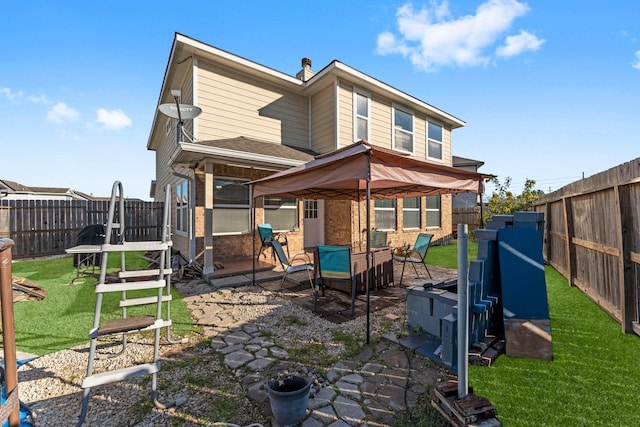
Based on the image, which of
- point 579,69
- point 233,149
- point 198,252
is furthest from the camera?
point 198,252

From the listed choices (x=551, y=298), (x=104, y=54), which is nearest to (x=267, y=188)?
(x=551, y=298)

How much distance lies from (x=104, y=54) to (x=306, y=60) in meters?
6.39

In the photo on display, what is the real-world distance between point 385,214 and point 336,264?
6829mm

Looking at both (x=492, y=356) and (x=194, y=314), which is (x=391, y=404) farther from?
(x=194, y=314)

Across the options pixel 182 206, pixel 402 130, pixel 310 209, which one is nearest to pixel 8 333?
pixel 182 206

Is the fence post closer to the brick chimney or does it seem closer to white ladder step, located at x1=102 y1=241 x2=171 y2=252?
white ladder step, located at x1=102 y1=241 x2=171 y2=252

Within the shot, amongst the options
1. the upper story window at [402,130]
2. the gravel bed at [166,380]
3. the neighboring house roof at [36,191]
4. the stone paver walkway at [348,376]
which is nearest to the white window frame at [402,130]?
the upper story window at [402,130]

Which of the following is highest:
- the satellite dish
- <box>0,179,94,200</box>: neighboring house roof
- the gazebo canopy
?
<box>0,179,94,200</box>: neighboring house roof

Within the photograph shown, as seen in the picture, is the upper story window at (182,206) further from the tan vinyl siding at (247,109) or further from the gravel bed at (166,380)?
the gravel bed at (166,380)

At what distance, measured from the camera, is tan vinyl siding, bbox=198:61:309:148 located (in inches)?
306

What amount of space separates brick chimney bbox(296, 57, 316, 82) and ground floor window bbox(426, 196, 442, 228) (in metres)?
7.04

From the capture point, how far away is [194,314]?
13.9 ft

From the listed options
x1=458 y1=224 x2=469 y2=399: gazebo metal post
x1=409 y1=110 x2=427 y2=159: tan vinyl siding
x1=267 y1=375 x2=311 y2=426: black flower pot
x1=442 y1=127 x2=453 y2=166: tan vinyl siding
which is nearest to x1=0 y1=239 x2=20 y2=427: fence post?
x1=267 y1=375 x2=311 y2=426: black flower pot

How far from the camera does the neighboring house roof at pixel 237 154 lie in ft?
19.5
